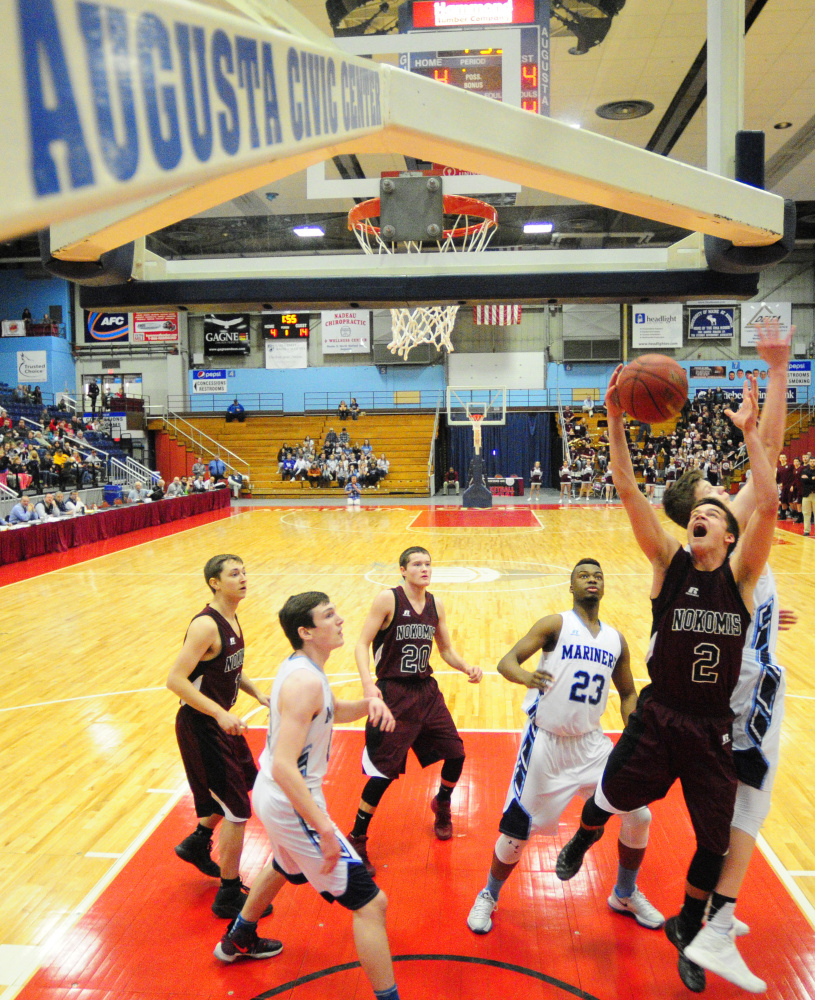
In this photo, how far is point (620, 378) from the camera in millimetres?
3084

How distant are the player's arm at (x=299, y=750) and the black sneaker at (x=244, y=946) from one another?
29.8 inches

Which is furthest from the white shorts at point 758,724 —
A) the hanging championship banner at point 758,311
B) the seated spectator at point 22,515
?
the hanging championship banner at point 758,311

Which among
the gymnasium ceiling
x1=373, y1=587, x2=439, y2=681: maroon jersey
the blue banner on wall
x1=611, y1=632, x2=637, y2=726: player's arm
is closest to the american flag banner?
the gymnasium ceiling

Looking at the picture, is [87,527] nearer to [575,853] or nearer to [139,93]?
[575,853]

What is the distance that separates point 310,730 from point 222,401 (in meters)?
31.1

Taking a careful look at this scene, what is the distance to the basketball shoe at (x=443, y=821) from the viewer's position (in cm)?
420

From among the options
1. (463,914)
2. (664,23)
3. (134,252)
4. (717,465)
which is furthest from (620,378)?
(717,465)

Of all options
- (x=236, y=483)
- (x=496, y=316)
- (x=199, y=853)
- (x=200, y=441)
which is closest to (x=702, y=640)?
(x=199, y=853)

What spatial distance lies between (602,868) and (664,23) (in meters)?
13.0

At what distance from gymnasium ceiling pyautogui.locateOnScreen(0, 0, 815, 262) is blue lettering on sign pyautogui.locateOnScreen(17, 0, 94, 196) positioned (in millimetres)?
5169

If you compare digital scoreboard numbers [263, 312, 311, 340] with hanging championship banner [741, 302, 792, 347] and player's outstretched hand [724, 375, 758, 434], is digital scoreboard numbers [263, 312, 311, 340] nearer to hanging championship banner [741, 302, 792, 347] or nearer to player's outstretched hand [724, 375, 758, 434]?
hanging championship banner [741, 302, 792, 347]

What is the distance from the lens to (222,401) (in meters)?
32.6

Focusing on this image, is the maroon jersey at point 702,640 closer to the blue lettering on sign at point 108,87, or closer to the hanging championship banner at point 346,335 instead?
the blue lettering on sign at point 108,87

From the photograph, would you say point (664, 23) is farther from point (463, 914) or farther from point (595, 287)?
point (463, 914)
